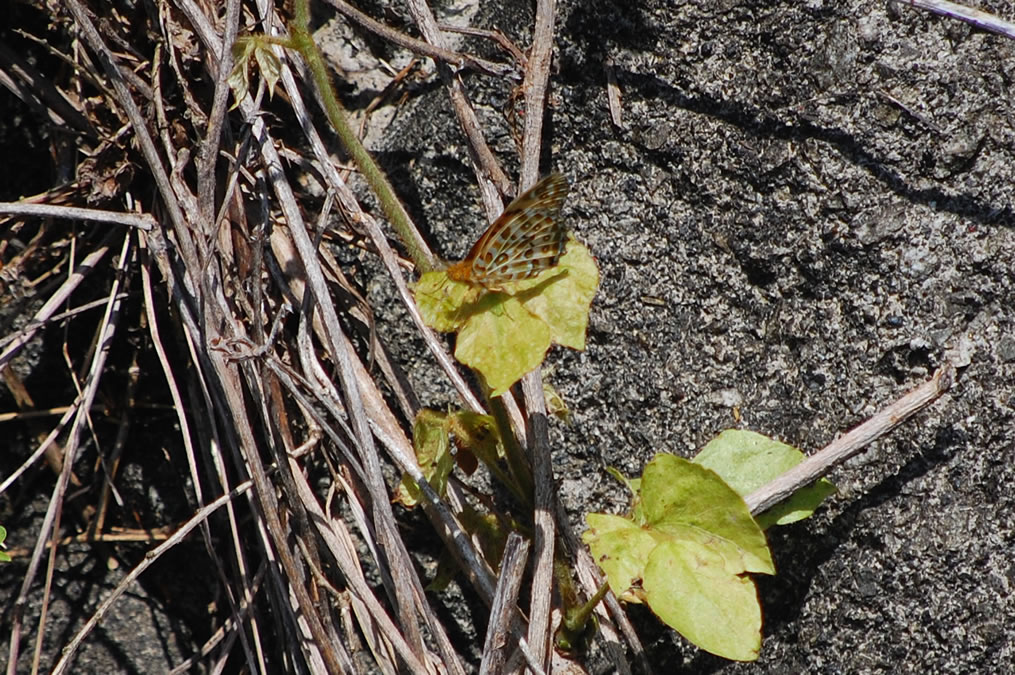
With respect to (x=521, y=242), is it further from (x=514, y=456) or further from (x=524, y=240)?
(x=514, y=456)

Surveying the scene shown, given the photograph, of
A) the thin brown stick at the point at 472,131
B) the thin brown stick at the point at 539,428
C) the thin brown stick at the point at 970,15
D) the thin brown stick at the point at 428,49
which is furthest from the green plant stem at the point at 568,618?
the thin brown stick at the point at 970,15

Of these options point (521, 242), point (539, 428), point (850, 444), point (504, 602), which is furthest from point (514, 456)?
point (850, 444)

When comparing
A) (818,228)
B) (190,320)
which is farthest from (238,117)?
(818,228)

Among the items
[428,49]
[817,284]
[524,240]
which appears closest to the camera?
[524,240]

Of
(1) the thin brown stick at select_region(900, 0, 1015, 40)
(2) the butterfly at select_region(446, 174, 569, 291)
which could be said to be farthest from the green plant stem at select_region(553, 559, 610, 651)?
(1) the thin brown stick at select_region(900, 0, 1015, 40)

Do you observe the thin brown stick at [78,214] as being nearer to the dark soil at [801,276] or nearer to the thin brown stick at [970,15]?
the dark soil at [801,276]

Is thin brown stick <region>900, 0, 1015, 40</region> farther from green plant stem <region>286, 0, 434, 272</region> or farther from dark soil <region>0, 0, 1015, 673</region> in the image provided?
green plant stem <region>286, 0, 434, 272</region>

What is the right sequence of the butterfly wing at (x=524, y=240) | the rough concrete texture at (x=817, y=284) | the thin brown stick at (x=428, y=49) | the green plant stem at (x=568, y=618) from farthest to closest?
the thin brown stick at (x=428, y=49) → the green plant stem at (x=568, y=618) → the rough concrete texture at (x=817, y=284) → the butterfly wing at (x=524, y=240)
